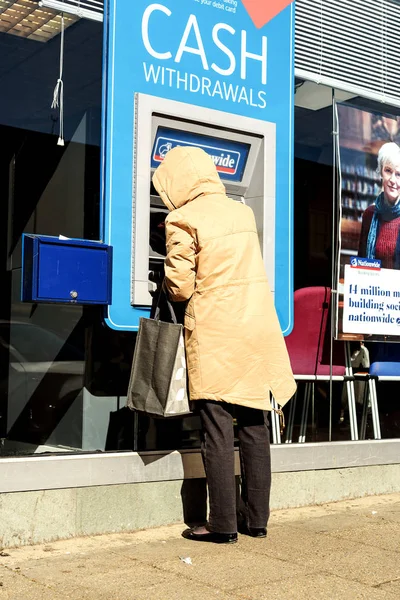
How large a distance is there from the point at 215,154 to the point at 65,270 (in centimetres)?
137

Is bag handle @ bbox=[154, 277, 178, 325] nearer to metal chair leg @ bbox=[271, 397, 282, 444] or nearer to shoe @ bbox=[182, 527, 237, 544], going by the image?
shoe @ bbox=[182, 527, 237, 544]

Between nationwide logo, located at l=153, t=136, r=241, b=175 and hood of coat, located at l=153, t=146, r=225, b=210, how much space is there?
0.39 m

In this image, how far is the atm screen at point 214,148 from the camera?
5.41 meters

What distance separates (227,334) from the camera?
471 centimetres

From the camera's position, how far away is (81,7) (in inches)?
204

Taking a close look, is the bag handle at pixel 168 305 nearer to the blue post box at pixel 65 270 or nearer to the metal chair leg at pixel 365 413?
the blue post box at pixel 65 270

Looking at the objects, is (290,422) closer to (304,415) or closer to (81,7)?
(304,415)

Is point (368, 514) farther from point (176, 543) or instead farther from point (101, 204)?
point (101, 204)

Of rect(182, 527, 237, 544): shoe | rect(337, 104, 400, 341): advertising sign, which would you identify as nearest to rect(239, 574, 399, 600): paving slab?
rect(182, 527, 237, 544): shoe

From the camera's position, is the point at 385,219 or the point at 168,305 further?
the point at 385,219

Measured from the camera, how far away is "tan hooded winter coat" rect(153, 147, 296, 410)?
4.70 metres

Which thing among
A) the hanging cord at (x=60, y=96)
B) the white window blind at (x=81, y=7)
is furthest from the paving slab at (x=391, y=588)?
the white window blind at (x=81, y=7)

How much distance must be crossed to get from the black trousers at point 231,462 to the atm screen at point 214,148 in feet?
5.30

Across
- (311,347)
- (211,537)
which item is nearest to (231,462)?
(211,537)
